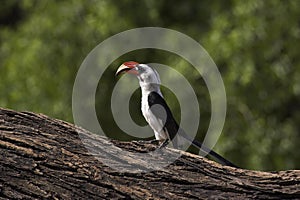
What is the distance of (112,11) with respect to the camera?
10.0 m

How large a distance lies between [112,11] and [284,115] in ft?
7.71

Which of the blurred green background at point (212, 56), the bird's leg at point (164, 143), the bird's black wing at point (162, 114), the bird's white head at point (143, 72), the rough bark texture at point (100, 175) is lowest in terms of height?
the rough bark texture at point (100, 175)

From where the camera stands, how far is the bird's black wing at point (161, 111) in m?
5.39

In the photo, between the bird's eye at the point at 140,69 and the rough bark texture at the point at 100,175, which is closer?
the rough bark texture at the point at 100,175

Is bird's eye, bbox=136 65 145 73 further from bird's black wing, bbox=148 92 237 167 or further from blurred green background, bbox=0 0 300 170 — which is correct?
blurred green background, bbox=0 0 300 170

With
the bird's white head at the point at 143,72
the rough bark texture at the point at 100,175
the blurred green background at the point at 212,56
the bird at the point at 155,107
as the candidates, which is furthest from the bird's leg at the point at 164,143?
the blurred green background at the point at 212,56

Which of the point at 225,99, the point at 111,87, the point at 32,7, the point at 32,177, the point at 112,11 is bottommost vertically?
the point at 32,177

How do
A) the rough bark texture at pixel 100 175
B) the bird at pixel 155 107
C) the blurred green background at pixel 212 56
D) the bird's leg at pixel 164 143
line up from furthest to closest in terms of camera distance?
the blurred green background at pixel 212 56 < the bird at pixel 155 107 < the bird's leg at pixel 164 143 < the rough bark texture at pixel 100 175

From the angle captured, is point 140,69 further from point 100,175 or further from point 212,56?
point 212,56

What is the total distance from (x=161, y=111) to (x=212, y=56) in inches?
153

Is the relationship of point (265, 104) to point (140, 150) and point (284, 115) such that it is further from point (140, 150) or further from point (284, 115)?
point (140, 150)

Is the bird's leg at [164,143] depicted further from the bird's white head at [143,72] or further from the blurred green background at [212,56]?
the blurred green background at [212,56]

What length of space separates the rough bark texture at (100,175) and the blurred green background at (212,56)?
4117 millimetres

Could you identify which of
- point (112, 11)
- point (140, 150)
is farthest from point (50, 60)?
point (140, 150)
